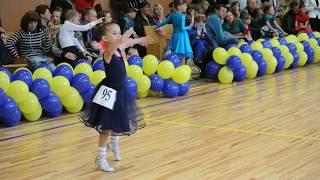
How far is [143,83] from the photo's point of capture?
6.52 metres

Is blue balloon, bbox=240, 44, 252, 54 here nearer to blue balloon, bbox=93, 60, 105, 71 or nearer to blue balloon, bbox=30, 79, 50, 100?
blue balloon, bbox=93, 60, 105, 71

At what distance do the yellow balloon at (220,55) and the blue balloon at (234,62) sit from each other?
3.2 inches

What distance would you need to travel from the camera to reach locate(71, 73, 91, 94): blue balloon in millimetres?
5789

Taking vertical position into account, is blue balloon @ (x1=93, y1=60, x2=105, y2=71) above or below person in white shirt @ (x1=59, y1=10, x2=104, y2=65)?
below

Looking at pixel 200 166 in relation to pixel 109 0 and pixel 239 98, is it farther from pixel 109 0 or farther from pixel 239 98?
pixel 109 0

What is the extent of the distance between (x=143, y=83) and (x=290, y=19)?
631cm

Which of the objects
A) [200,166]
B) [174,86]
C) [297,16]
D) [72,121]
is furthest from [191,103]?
[297,16]

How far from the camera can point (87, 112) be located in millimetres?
3896

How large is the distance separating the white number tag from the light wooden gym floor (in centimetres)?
52

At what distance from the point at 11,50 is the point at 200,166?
3952mm

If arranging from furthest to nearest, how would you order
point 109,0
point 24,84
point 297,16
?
1. point 297,16
2. point 109,0
3. point 24,84

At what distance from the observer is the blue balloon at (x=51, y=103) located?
554 centimetres

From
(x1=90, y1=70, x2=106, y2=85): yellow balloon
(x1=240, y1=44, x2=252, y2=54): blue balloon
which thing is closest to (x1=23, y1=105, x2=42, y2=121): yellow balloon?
(x1=90, y1=70, x2=106, y2=85): yellow balloon

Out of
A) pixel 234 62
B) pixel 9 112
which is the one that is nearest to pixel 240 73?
pixel 234 62
